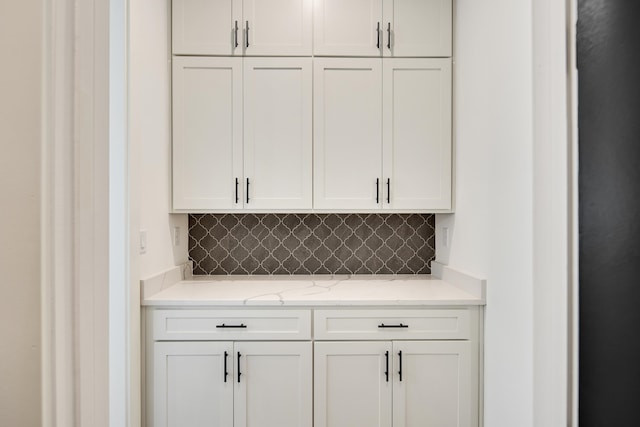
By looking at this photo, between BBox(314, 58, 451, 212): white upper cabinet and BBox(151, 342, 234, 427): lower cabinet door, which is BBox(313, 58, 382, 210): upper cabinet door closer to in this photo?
BBox(314, 58, 451, 212): white upper cabinet

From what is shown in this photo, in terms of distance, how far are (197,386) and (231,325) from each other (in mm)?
315

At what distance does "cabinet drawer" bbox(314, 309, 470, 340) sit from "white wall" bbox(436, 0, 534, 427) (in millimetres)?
150

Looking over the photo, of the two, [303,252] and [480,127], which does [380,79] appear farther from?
[303,252]

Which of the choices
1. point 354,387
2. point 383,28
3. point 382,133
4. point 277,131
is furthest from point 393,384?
point 383,28

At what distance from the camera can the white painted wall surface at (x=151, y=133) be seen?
165 centimetres

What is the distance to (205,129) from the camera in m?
2.11

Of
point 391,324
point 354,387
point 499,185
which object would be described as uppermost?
point 499,185

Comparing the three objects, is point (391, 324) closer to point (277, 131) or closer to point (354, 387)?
point (354, 387)

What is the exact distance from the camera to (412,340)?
180 centimetres

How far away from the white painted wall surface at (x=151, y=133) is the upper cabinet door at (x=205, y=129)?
0.06 metres

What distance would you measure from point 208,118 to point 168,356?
1223mm

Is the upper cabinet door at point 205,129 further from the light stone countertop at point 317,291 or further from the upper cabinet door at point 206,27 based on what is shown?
the light stone countertop at point 317,291
